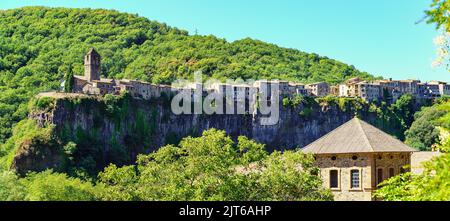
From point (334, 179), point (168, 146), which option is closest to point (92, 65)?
point (334, 179)

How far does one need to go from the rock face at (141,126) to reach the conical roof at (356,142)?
206ft

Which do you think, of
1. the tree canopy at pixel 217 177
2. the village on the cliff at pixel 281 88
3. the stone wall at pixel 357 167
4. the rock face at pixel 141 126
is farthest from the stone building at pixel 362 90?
the tree canopy at pixel 217 177

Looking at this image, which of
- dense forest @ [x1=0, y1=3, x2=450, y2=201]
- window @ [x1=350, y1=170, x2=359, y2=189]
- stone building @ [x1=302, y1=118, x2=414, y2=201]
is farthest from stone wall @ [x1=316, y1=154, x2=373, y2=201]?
dense forest @ [x1=0, y1=3, x2=450, y2=201]

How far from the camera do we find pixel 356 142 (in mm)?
43625

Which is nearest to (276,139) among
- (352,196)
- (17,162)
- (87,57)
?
(87,57)

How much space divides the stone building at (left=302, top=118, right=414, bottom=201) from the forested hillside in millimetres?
95566

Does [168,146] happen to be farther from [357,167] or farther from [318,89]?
[318,89]

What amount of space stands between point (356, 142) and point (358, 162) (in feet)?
4.01

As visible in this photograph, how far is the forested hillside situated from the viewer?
150 meters

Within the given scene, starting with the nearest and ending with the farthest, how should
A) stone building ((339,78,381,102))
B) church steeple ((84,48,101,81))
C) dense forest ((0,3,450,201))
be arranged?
1. dense forest ((0,3,450,201))
2. church steeple ((84,48,101,81))
3. stone building ((339,78,381,102))

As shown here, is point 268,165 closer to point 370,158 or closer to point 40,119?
point 370,158

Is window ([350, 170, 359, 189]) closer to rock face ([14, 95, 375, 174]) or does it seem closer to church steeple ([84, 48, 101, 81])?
rock face ([14, 95, 375, 174])

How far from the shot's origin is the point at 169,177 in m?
35.6

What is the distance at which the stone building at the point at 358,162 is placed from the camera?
140ft
